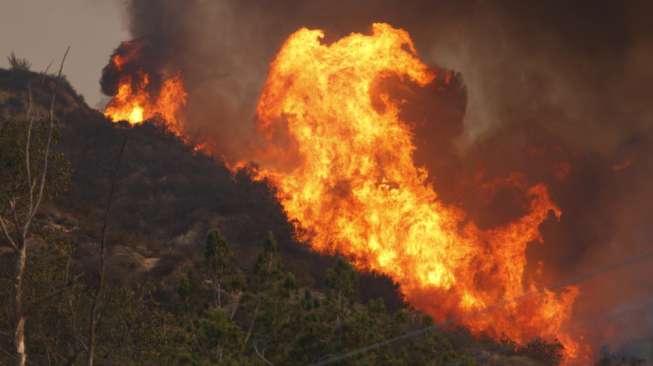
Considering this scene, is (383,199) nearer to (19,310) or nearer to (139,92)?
(19,310)

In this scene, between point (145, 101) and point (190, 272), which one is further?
point (145, 101)

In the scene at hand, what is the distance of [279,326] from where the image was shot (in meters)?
16.5

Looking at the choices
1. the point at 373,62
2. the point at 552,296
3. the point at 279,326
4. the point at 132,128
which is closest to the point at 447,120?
the point at 373,62

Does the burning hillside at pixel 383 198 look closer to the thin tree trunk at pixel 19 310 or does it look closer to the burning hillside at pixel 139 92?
the burning hillside at pixel 139 92

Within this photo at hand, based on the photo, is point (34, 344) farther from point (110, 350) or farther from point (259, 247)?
point (259, 247)

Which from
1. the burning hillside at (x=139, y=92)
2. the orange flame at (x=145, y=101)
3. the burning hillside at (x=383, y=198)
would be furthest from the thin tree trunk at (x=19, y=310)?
the orange flame at (x=145, y=101)

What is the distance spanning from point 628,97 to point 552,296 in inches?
871

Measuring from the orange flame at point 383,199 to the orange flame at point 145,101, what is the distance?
16.2 metres

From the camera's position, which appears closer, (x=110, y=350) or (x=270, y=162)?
(x=110, y=350)

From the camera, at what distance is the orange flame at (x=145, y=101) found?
209ft

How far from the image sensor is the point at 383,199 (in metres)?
41.4

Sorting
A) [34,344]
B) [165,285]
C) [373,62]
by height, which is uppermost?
[373,62]

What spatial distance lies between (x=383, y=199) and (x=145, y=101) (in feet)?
110

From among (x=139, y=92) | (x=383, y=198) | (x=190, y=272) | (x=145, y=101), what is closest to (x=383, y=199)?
(x=383, y=198)
